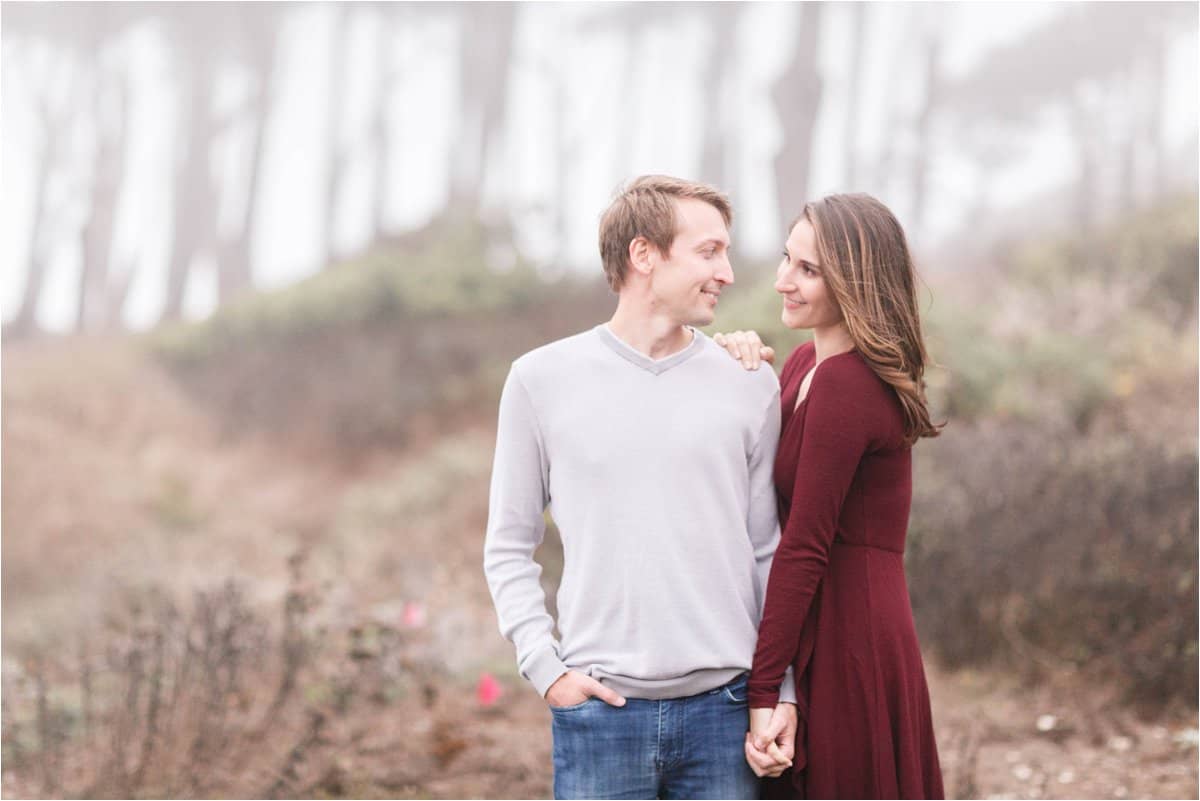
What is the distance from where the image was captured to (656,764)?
7.63ft

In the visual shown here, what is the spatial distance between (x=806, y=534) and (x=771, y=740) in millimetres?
443

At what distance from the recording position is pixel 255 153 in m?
19.7

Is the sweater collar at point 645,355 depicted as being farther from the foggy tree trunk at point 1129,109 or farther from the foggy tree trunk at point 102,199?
the foggy tree trunk at point 1129,109

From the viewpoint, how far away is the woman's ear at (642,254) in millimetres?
2465

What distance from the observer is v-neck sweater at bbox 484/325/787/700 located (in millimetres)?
2336

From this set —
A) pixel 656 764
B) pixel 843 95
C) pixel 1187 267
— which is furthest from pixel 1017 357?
pixel 843 95

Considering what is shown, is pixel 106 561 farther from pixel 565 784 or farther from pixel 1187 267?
pixel 1187 267

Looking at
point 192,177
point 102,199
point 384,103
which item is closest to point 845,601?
point 192,177

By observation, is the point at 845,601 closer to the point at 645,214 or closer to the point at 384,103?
the point at 645,214

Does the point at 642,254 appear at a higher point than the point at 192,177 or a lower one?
lower

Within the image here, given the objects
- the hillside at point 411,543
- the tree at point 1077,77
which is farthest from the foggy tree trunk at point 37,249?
the tree at point 1077,77

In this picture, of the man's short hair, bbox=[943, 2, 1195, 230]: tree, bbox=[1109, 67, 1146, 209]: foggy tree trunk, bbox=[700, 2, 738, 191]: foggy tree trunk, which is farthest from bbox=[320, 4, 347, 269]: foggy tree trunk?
the man's short hair

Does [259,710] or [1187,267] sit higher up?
[1187,267]

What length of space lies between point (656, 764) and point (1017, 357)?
22.7 feet
